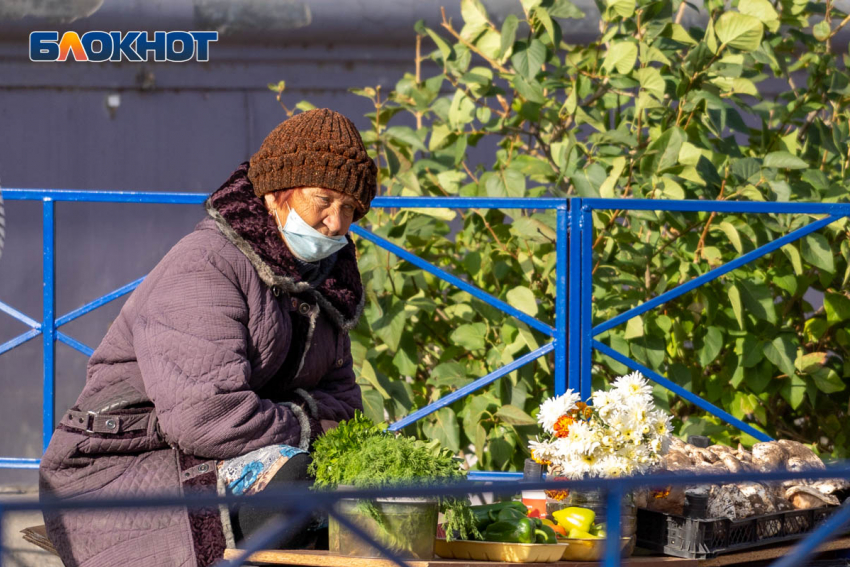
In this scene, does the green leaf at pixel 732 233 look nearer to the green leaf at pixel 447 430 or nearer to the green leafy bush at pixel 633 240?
the green leafy bush at pixel 633 240

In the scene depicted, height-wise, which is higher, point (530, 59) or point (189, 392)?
point (530, 59)

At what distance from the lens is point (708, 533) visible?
7.43 feet

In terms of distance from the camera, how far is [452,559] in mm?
2064

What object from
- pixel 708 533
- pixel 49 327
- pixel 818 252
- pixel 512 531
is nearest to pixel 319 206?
pixel 512 531

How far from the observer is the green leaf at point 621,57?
3.73 meters

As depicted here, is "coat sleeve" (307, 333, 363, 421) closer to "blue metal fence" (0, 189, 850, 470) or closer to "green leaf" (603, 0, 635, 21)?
"blue metal fence" (0, 189, 850, 470)

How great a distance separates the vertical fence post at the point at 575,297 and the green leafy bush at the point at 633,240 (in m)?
0.25

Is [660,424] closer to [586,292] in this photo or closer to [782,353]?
[586,292]

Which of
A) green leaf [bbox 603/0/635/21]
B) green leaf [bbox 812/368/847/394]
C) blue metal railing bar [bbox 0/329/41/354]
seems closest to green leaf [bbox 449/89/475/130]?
green leaf [bbox 603/0/635/21]

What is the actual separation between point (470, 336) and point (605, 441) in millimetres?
1391

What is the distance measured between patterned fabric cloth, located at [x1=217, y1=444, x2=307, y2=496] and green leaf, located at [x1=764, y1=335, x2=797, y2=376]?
215cm

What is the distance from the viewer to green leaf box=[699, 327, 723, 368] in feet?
11.9

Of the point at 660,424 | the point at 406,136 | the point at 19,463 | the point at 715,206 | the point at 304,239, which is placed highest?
the point at 406,136

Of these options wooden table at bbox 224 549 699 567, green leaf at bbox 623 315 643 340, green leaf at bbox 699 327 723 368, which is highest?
green leaf at bbox 623 315 643 340
